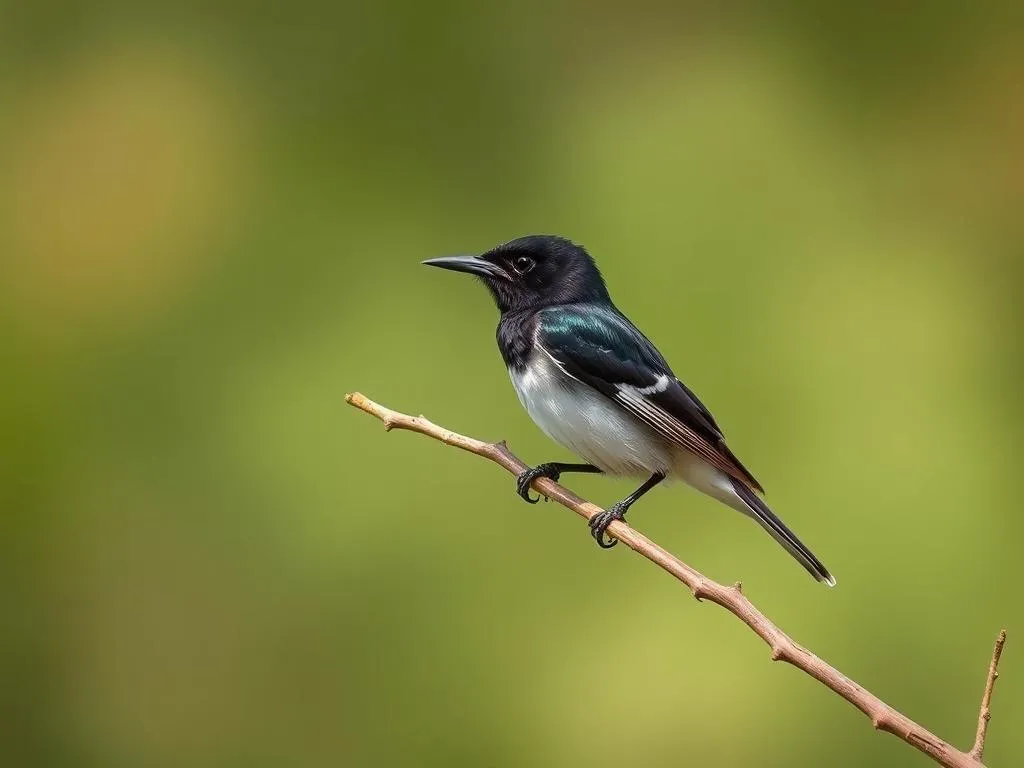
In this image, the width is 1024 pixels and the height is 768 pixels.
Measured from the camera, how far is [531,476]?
9.43ft

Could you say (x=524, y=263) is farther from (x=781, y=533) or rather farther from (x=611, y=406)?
(x=781, y=533)

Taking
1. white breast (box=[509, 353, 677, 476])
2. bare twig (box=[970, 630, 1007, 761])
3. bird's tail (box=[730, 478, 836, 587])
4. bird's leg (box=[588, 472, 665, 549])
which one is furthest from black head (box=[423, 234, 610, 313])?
bare twig (box=[970, 630, 1007, 761])

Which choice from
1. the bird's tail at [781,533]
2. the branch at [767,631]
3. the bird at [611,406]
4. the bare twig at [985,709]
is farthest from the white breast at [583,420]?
the bare twig at [985,709]

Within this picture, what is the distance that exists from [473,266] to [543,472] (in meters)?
0.53

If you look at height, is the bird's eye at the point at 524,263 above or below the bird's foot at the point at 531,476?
above

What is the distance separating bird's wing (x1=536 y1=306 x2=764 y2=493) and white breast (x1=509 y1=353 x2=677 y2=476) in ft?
0.09

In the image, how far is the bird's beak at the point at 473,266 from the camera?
3.04 m

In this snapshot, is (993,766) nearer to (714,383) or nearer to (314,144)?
(714,383)

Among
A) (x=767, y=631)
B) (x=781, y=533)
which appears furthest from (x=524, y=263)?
(x=767, y=631)

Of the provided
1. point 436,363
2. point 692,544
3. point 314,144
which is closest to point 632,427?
point 692,544

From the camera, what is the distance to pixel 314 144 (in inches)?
228

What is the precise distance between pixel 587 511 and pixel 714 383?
7.91ft

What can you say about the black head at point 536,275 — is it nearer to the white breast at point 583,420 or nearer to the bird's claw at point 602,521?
the white breast at point 583,420

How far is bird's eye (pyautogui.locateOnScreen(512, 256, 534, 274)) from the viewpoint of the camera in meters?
3.37
